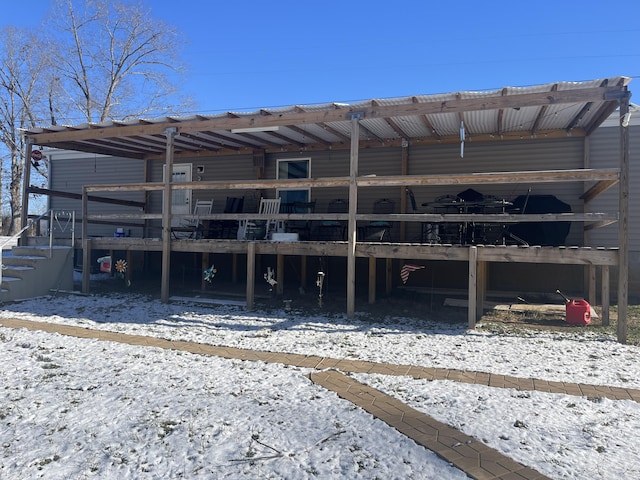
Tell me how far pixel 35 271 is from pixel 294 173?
16.8ft

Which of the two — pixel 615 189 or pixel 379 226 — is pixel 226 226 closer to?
pixel 379 226

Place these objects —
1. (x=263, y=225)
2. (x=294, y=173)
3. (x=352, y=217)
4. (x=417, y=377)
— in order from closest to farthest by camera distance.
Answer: (x=417, y=377), (x=352, y=217), (x=263, y=225), (x=294, y=173)

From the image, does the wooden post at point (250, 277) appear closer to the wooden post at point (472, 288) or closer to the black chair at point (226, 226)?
the black chair at point (226, 226)

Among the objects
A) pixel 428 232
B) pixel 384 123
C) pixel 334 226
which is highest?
pixel 384 123

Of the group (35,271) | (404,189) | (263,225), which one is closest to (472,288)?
(404,189)

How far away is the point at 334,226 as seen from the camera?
28.5 feet

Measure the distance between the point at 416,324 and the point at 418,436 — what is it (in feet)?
11.6

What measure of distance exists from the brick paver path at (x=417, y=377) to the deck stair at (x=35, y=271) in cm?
192

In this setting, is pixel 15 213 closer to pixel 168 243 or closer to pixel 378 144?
pixel 168 243

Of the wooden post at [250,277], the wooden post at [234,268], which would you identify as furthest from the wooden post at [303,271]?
the wooden post at [250,277]

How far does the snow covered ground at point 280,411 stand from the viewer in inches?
→ 99.1

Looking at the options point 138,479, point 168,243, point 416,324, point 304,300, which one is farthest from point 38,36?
point 138,479

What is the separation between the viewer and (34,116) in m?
22.4

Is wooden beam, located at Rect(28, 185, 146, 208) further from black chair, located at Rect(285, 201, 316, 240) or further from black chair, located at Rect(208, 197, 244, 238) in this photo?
black chair, located at Rect(285, 201, 316, 240)
